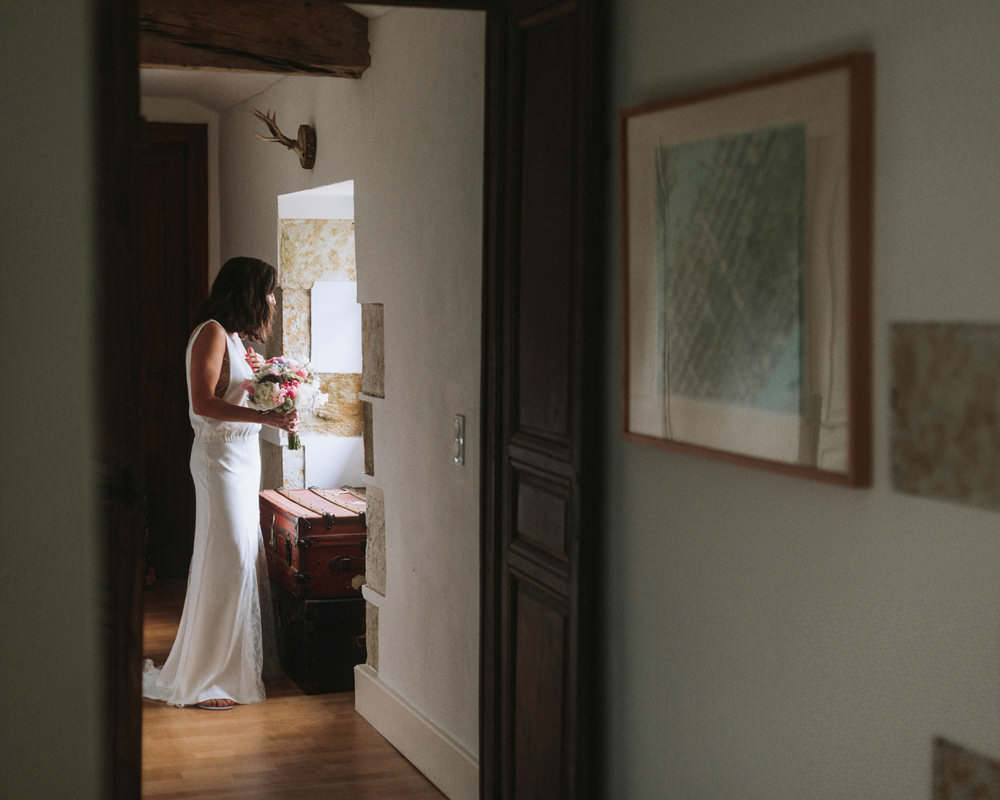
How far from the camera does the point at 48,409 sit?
2.77 metres

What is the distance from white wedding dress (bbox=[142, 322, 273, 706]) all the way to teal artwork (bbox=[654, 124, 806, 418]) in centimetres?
282

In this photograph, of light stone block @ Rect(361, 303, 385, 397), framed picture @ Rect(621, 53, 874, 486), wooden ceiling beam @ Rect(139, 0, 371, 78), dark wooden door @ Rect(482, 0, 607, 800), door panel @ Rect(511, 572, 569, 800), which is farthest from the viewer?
wooden ceiling beam @ Rect(139, 0, 371, 78)

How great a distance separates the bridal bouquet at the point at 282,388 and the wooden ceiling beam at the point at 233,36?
121 centimetres

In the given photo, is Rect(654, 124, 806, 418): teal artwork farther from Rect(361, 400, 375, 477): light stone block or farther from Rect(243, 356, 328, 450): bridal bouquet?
Rect(243, 356, 328, 450): bridal bouquet

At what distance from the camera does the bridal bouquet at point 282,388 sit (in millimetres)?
5234

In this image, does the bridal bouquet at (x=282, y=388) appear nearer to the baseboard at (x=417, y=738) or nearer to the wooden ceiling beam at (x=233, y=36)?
the baseboard at (x=417, y=738)

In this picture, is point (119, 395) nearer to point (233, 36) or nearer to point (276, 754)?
point (276, 754)

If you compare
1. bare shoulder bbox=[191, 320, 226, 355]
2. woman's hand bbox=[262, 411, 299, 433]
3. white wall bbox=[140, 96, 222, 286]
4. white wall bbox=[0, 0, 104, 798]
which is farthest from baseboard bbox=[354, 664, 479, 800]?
white wall bbox=[140, 96, 222, 286]

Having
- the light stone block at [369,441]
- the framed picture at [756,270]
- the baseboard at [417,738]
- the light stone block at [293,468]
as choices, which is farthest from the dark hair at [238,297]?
the framed picture at [756,270]

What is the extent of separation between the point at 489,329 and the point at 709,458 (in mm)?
1118

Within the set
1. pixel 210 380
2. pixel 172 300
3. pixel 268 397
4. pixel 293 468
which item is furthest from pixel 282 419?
pixel 172 300

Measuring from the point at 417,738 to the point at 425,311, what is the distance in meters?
1.51

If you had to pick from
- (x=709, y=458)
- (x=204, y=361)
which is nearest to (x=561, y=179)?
(x=709, y=458)

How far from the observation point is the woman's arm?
517 centimetres
